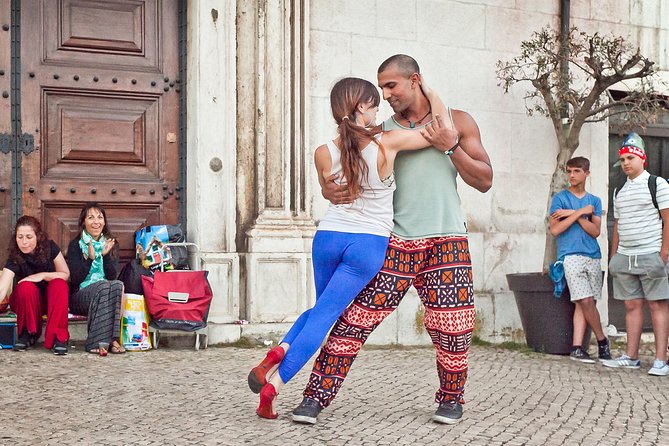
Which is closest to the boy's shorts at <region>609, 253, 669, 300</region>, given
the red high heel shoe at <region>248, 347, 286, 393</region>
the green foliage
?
the green foliage

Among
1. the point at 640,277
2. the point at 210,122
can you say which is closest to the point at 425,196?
the point at 640,277

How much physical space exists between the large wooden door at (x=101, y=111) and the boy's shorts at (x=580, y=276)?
327 cm

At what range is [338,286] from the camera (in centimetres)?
438

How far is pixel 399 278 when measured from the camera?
4.48 metres

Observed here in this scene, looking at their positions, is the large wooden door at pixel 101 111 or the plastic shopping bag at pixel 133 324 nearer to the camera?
the plastic shopping bag at pixel 133 324

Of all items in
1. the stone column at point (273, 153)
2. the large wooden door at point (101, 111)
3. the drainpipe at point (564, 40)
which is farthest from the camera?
the drainpipe at point (564, 40)

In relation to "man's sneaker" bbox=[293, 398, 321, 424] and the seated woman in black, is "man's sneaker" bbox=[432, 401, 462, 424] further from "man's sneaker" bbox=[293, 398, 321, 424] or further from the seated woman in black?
the seated woman in black

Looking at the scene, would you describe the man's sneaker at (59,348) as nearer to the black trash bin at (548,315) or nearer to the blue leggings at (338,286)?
the blue leggings at (338,286)

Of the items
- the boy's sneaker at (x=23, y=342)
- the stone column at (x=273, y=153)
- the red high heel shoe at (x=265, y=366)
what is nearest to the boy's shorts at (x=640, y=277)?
the stone column at (x=273, y=153)

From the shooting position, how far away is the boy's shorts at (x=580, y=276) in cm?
753

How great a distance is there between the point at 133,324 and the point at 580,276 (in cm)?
353

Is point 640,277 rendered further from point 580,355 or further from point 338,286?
point 338,286

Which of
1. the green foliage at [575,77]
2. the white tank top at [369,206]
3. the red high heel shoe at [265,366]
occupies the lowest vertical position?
the red high heel shoe at [265,366]

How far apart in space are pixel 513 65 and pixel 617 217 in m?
2.14
